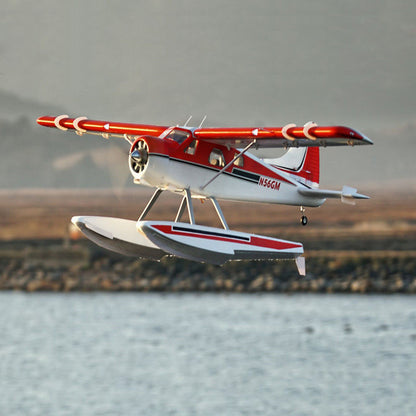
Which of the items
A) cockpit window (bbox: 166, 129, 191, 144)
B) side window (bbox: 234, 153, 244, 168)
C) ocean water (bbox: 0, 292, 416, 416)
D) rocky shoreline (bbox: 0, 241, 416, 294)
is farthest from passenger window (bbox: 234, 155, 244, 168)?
rocky shoreline (bbox: 0, 241, 416, 294)

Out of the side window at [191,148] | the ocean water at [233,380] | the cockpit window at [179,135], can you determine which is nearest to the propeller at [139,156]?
the cockpit window at [179,135]

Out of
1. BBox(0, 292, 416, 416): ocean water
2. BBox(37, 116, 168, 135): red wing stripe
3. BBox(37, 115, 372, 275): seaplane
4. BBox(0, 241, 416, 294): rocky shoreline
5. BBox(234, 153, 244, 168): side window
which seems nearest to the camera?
BBox(37, 115, 372, 275): seaplane

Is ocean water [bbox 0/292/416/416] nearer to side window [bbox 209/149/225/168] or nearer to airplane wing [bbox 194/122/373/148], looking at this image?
side window [bbox 209/149/225/168]

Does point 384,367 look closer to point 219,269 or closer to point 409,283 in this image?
point 409,283

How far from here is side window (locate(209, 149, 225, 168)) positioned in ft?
65.6

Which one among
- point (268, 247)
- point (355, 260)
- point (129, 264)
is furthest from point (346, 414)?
point (268, 247)

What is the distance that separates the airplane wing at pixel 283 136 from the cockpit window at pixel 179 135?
0.74ft

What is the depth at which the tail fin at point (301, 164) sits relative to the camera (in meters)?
22.2

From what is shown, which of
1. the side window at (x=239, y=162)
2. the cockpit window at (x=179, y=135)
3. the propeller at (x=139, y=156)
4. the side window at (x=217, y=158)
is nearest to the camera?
the propeller at (x=139, y=156)

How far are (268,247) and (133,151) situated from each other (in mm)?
3141

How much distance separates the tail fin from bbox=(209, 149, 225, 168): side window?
2.43 m

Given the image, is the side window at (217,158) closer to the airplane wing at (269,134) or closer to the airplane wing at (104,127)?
the airplane wing at (269,134)

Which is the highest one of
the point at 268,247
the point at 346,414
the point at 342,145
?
the point at 342,145

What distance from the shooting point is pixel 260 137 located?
19172mm
